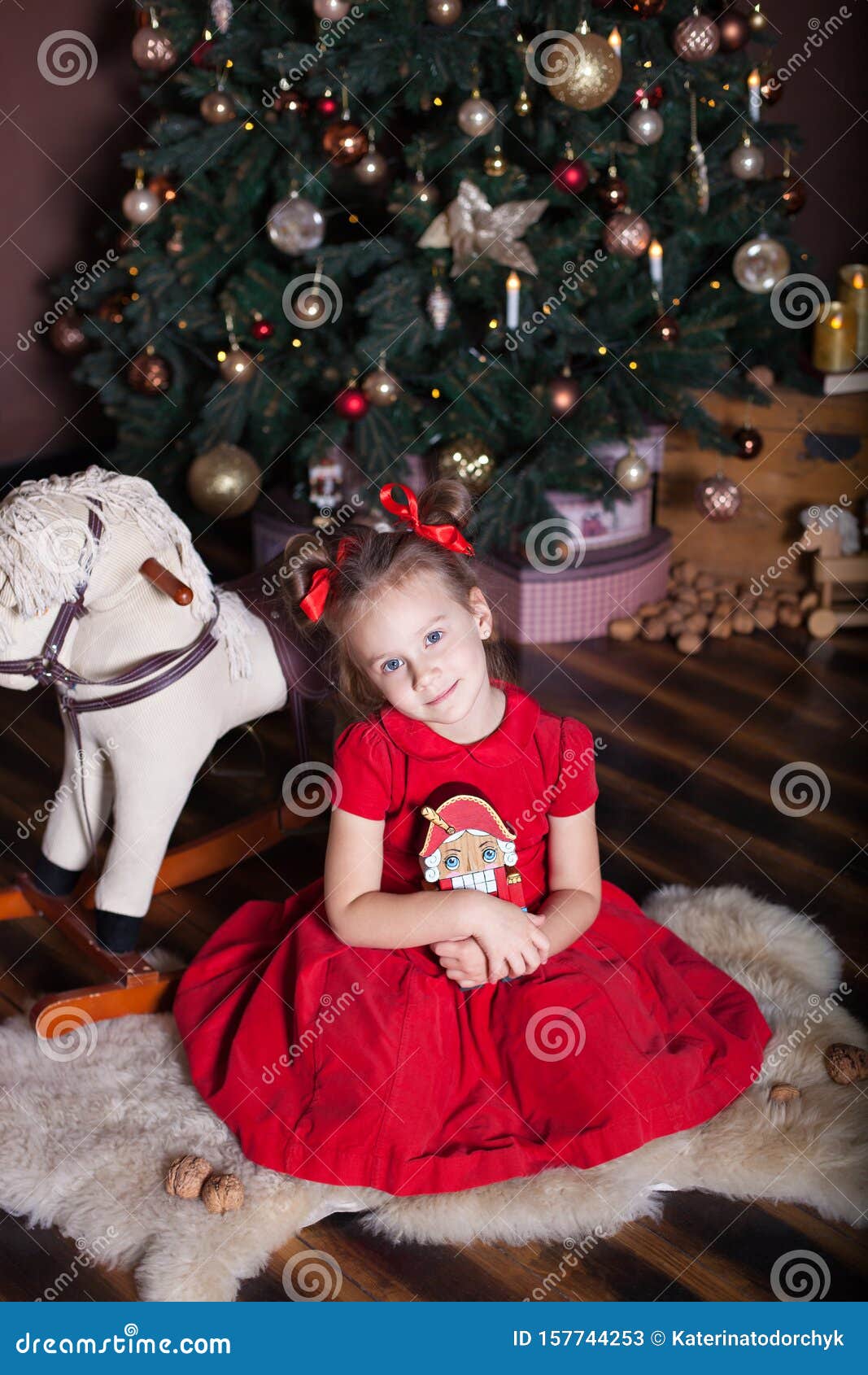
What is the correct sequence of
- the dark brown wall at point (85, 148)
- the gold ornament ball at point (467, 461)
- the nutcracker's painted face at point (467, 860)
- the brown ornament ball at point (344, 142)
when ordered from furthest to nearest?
the dark brown wall at point (85, 148) → the gold ornament ball at point (467, 461) → the brown ornament ball at point (344, 142) → the nutcracker's painted face at point (467, 860)

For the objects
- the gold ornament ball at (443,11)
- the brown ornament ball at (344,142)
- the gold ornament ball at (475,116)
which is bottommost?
the brown ornament ball at (344,142)

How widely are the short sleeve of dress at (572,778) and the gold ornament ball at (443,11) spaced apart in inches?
50.4

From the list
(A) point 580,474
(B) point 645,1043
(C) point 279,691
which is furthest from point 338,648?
(A) point 580,474

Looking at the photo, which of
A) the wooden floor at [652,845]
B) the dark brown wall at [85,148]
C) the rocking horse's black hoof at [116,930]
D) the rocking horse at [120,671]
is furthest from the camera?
the dark brown wall at [85,148]

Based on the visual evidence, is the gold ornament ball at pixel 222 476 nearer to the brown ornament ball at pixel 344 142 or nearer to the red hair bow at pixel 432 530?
the brown ornament ball at pixel 344 142

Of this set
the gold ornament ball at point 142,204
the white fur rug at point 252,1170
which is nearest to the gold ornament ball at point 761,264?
the gold ornament ball at point 142,204

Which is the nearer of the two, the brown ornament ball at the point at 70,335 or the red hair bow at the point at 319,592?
the red hair bow at the point at 319,592

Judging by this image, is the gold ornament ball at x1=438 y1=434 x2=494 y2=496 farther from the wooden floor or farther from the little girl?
the little girl

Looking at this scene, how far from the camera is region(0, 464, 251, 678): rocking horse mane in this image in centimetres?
143

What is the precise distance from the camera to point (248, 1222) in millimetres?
1255

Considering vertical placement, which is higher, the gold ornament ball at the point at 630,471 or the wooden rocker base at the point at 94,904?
the gold ornament ball at the point at 630,471

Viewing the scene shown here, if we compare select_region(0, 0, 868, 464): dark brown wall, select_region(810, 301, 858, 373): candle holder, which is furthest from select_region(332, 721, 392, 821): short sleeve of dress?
select_region(0, 0, 868, 464): dark brown wall

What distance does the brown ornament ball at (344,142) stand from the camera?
2.16 meters

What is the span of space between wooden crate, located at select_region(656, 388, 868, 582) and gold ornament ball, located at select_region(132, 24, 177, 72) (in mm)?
1151
